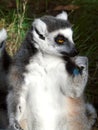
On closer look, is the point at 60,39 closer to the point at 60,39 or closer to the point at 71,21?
the point at 60,39

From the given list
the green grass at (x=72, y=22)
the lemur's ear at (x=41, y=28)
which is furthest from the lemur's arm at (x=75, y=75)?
the green grass at (x=72, y=22)

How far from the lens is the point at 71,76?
6586 millimetres

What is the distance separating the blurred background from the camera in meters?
8.53

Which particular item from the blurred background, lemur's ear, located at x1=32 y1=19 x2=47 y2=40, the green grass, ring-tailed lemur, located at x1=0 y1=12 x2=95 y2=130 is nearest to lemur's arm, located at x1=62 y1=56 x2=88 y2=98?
ring-tailed lemur, located at x1=0 y1=12 x2=95 y2=130

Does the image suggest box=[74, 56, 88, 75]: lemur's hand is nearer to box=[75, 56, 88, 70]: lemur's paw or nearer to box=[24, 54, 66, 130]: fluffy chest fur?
box=[75, 56, 88, 70]: lemur's paw

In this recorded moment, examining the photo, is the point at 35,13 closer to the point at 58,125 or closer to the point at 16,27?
the point at 16,27

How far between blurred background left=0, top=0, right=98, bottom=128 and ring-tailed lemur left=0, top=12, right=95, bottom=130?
1.50 metres

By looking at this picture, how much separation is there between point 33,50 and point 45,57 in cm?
13

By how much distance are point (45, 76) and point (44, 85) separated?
0.08 meters

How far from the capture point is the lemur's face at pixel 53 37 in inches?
255

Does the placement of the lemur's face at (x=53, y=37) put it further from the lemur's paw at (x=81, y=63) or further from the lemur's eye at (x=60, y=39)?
the lemur's paw at (x=81, y=63)

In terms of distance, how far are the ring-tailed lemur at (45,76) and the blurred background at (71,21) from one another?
4.91ft

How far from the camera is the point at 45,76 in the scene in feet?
21.7

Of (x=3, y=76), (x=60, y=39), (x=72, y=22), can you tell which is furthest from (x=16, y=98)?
(x=72, y=22)
